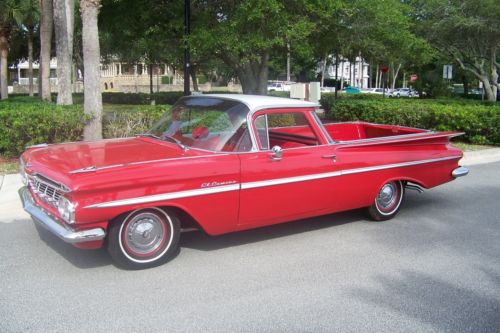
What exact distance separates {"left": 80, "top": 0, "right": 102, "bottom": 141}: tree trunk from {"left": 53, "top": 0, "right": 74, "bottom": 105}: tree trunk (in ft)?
10.9

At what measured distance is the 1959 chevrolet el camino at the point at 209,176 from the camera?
448 cm

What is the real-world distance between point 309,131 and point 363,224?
1.33 metres

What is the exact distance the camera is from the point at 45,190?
15.8 feet

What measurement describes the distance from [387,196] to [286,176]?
1823mm

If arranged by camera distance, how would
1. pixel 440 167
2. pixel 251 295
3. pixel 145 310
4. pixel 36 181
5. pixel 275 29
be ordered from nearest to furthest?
pixel 145 310
pixel 251 295
pixel 36 181
pixel 440 167
pixel 275 29

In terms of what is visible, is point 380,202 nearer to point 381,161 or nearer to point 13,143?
point 381,161

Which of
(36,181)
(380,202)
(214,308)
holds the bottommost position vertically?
(214,308)

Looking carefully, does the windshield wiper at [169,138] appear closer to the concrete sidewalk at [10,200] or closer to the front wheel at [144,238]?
the front wheel at [144,238]

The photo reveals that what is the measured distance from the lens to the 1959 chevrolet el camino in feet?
14.7

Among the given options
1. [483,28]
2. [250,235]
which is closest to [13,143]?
[250,235]

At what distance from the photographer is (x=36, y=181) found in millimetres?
5016

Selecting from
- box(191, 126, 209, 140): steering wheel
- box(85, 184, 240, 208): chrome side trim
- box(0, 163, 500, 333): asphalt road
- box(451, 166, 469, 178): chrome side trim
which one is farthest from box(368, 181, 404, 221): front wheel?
box(191, 126, 209, 140): steering wheel

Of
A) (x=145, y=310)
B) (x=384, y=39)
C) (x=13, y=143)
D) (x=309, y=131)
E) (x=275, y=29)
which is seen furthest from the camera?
(x=384, y=39)

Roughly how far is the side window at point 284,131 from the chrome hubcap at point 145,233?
4.44 feet
